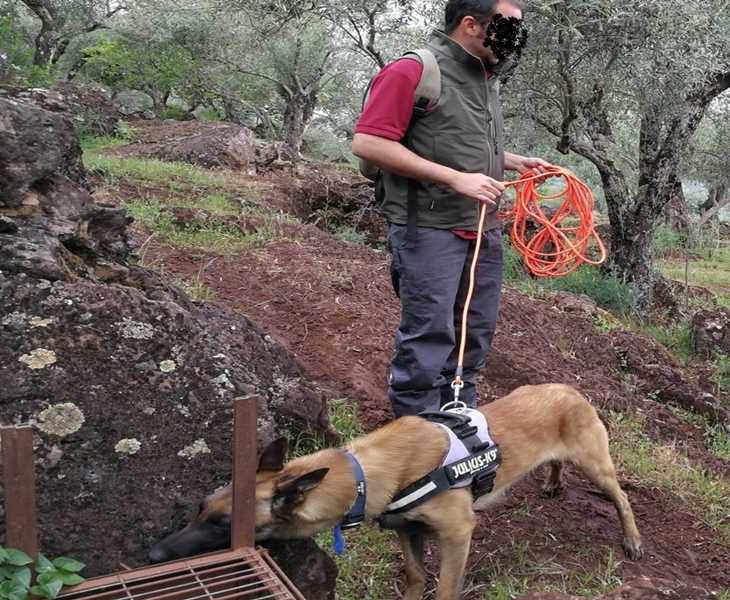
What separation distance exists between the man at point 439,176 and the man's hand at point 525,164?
0.84 ft

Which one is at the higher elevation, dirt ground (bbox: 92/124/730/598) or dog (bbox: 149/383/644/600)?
dog (bbox: 149/383/644/600)

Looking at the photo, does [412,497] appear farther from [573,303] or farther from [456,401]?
[573,303]

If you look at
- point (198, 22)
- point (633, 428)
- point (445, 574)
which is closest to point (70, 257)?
point (445, 574)

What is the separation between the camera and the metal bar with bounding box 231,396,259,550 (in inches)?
91.9

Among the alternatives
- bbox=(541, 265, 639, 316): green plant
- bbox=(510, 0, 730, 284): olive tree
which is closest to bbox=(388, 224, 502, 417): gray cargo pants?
bbox=(510, 0, 730, 284): olive tree

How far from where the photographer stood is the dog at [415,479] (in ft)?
8.16

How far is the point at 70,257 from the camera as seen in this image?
3252 millimetres

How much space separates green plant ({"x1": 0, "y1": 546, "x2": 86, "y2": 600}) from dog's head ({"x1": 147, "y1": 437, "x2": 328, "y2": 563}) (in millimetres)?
296

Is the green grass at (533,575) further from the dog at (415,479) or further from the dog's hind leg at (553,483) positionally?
the dog's hind leg at (553,483)

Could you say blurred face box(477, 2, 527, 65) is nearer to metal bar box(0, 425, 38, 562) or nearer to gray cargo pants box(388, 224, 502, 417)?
gray cargo pants box(388, 224, 502, 417)

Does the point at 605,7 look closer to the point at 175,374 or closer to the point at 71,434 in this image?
the point at 175,374

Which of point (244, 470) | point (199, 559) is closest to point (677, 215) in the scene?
point (244, 470)

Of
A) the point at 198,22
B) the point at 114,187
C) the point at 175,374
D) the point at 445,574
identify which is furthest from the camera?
the point at 198,22

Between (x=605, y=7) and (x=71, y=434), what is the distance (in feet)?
19.5
